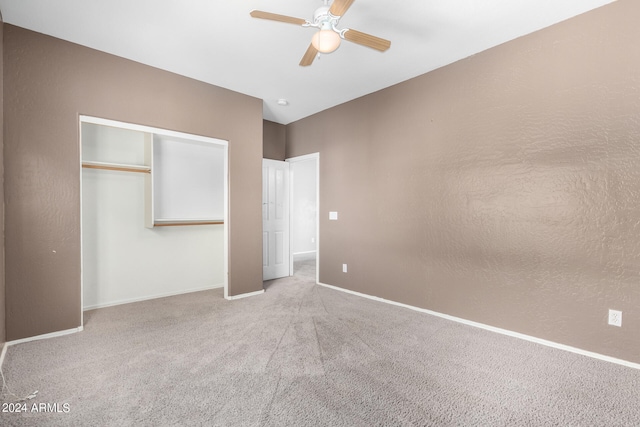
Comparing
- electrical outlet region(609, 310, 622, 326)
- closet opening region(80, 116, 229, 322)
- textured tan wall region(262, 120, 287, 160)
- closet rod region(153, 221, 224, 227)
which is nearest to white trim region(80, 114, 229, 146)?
closet opening region(80, 116, 229, 322)

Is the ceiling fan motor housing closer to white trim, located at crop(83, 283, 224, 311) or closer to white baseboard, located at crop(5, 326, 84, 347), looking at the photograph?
white baseboard, located at crop(5, 326, 84, 347)

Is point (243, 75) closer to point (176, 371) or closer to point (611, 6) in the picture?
point (176, 371)

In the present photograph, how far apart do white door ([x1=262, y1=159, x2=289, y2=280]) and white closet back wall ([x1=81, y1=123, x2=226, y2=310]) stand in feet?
3.29

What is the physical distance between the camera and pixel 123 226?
3.71m

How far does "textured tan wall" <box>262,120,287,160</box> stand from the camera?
5.04m

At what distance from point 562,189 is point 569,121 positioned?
0.57m

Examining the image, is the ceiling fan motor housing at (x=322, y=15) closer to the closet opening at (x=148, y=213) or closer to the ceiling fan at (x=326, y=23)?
the ceiling fan at (x=326, y=23)

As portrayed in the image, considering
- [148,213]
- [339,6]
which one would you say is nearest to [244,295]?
[148,213]

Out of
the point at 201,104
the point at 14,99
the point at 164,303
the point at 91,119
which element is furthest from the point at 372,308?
the point at 14,99

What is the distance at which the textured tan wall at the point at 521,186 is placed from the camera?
2.25m

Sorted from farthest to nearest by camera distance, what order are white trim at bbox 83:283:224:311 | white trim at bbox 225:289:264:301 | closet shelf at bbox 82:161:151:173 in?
white trim at bbox 225:289:264:301 → white trim at bbox 83:283:224:311 → closet shelf at bbox 82:161:151:173

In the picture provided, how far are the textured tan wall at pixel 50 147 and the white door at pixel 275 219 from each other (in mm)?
1965

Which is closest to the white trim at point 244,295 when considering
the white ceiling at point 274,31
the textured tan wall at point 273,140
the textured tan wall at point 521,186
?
the textured tan wall at point 521,186

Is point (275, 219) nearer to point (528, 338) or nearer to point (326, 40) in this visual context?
point (326, 40)
